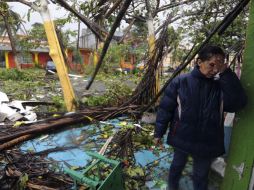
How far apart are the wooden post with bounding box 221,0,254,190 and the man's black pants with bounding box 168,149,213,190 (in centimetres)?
26

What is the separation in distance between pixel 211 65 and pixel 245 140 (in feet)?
2.27

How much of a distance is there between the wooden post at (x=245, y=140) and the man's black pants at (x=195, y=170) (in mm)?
256

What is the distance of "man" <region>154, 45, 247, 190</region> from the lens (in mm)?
2305

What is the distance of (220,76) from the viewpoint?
2.21 m

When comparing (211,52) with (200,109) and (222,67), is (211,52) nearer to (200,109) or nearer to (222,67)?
(222,67)

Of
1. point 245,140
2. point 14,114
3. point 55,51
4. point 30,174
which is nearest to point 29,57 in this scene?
point 55,51

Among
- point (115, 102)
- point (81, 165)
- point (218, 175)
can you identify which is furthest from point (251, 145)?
point (115, 102)

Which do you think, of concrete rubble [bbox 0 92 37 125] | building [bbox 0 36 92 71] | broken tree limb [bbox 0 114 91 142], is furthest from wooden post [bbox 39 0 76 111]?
building [bbox 0 36 92 71]

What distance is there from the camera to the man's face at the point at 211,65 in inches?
88.4

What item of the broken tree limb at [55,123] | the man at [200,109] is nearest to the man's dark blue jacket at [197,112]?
the man at [200,109]

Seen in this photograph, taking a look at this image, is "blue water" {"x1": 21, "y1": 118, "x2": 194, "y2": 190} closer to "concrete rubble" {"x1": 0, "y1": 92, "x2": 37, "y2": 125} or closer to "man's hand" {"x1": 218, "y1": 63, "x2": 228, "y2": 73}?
"concrete rubble" {"x1": 0, "y1": 92, "x2": 37, "y2": 125}

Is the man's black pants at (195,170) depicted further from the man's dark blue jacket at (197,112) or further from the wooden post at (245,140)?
the wooden post at (245,140)

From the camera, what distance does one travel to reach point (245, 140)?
7.18 ft

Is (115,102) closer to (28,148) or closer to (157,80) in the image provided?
(157,80)
